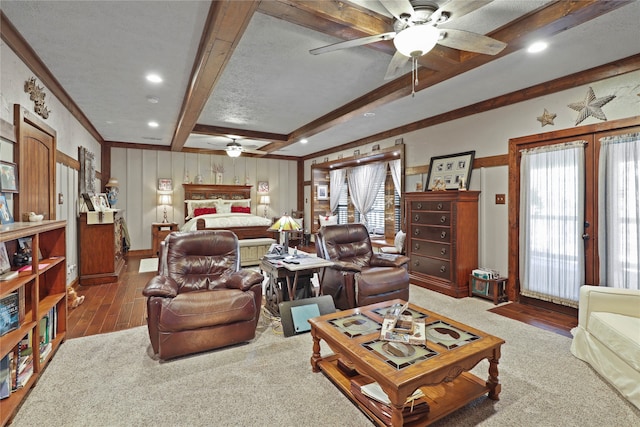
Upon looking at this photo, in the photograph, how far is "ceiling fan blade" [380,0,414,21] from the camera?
1.95 meters

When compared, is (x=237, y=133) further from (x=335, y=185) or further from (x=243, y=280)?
(x=243, y=280)

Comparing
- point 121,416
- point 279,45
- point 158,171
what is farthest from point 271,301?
point 158,171

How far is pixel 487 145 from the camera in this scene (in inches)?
177

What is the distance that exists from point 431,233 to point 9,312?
4.68 metres

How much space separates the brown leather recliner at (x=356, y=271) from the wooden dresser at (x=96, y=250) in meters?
3.53

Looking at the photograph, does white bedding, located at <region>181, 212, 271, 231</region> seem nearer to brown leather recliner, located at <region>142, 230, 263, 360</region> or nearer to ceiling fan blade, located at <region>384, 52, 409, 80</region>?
brown leather recliner, located at <region>142, 230, 263, 360</region>

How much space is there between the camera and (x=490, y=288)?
4219mm

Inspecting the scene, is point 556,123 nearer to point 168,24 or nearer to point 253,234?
point 168,24

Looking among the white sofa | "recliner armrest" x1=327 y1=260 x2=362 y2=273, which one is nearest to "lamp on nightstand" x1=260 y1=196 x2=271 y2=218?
"recliner armrest" x1=327 y1=260 x2=362 y2=273

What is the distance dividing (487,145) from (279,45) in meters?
3.23

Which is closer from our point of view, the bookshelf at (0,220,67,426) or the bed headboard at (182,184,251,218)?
the bookshelf at (0,220,67,426)

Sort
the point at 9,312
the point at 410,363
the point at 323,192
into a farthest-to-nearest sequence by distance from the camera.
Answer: the point at 323,192 → the point at 9,312 → the point at 410,363

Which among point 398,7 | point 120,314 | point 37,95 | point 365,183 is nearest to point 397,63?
point 398,7

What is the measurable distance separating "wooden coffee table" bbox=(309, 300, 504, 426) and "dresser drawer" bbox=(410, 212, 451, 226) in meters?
2.40
